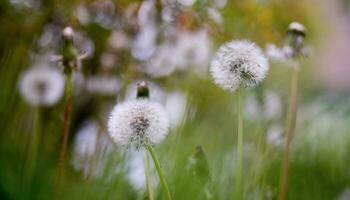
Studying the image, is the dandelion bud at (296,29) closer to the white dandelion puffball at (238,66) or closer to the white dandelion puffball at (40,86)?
the white dandelion puffball at (238,66)

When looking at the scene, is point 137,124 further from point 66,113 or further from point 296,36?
point 296,36

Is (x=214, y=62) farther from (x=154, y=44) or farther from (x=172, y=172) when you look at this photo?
(x=154, y=44)

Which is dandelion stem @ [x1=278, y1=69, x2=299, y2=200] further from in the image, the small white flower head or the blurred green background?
the small white flower head

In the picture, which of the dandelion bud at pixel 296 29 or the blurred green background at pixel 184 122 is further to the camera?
the dandelion bud at pixel 296 29

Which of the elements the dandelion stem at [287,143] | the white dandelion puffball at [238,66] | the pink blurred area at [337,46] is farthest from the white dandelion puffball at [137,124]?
the pink blurred area at [337,46]

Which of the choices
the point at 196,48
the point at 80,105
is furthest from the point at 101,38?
the point at 196,48

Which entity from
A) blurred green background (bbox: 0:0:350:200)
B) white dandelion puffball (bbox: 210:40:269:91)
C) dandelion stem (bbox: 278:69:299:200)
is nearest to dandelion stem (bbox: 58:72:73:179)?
blurred green background (bbox: 0:0:350:200)
